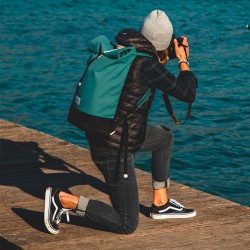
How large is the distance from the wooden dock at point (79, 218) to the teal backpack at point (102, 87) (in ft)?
3.40

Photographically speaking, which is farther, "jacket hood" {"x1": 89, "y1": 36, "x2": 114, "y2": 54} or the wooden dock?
the wooden dock

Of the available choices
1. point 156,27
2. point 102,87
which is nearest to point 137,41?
point 156,27

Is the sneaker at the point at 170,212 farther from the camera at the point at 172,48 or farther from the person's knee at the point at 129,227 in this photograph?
the camera at the point at 172,48

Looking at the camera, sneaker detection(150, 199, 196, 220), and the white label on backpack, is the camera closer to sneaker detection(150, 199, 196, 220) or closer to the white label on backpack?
the white label on backpack

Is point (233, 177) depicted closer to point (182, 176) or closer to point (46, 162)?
point (182, 176)

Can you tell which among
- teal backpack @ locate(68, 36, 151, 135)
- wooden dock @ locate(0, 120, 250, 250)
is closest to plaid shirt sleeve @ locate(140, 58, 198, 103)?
teal backpack @ locate(68, 36, 151, 135)

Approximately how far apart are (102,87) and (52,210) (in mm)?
1233

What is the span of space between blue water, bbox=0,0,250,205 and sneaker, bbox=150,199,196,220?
3978 millimetres

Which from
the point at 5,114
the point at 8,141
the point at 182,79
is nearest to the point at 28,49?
the point at 5,114

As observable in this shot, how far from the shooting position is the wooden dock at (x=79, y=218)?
8.30 metres

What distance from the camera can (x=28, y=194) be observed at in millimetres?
9633

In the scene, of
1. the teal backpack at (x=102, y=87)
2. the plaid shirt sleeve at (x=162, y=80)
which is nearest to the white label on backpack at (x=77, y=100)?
the teal backpack at (x=102, y=87)

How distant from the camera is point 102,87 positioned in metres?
7.83

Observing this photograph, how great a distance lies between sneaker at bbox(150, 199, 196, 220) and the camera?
29.2 feet
